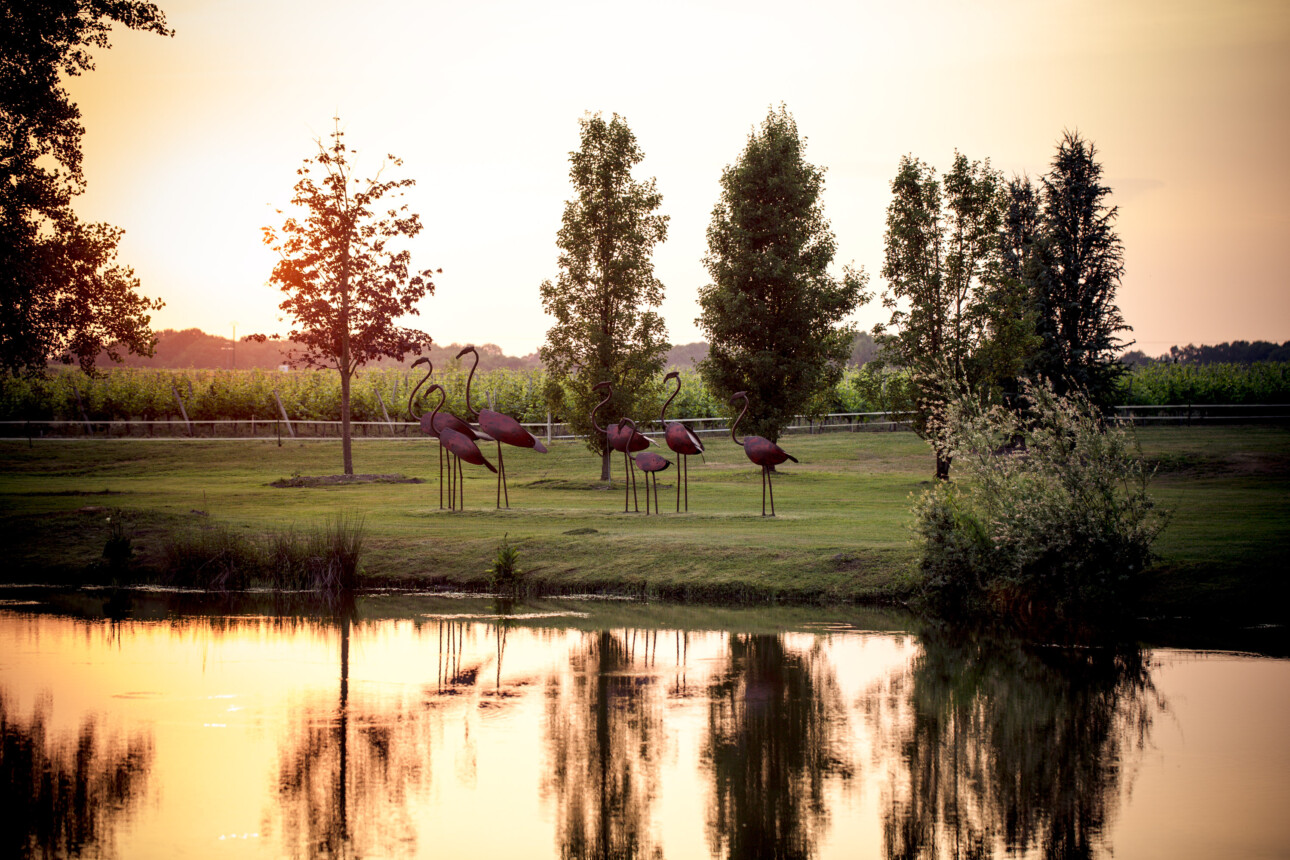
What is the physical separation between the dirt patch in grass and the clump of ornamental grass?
2202cm

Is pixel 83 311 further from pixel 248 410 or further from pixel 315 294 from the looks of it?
pixel 248 410

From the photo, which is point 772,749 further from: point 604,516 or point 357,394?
point 357,394

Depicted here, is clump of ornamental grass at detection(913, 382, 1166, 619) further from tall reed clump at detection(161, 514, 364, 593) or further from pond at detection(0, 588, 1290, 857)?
tall reed clump at detection(161, 514, 364, 593)

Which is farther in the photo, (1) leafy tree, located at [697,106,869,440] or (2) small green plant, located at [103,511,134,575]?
(1) leafy tree, located at [697,106,869,440]

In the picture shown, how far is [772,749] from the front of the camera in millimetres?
10898

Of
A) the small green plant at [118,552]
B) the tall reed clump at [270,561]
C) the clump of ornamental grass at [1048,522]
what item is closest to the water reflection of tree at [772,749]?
the clump of ornamental grass at [1048,522]

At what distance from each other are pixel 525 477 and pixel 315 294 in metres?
9.38

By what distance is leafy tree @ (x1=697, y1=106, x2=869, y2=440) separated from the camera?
121 ft

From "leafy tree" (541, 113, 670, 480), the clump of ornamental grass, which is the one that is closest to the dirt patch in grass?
"leafy tree" (541, 113, 670, 480)

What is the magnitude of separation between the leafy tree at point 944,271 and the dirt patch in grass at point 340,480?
641 inches

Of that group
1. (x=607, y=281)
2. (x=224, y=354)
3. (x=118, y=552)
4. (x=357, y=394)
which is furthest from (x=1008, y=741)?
(x=224, y=354)

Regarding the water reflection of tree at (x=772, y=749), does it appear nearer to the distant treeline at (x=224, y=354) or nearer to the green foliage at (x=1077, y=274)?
the green foliage at (x=1077, y=274)

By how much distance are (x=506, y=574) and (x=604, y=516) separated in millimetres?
6324

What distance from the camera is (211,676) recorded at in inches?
541
